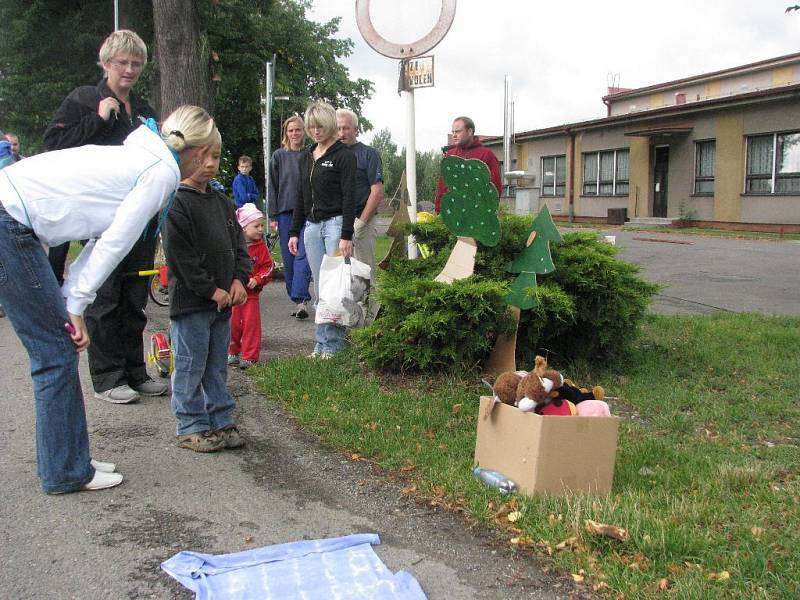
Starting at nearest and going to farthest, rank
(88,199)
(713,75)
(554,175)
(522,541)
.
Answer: (522,541) → (88,199) → (554,175) → (713,75)

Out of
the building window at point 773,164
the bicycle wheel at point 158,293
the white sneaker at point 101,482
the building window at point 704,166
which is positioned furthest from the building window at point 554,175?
the white sneaker at point 101,482

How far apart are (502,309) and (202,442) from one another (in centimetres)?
221

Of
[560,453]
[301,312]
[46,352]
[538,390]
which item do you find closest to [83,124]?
[46,352]

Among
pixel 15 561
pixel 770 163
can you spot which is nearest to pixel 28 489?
pixel 15 561

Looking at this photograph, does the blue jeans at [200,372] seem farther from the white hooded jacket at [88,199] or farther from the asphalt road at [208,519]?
the white hooded jacket at [88,199]

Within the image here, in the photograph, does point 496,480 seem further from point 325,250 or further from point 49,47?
point 49,47

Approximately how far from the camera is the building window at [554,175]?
114 feet

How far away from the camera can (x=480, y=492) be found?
3688 millimetres

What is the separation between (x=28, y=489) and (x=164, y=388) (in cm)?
179

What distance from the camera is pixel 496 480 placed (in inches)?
146

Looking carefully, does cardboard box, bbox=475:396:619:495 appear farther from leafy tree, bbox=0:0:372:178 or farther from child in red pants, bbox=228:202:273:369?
leafy tree, bbox=0:0:372:178

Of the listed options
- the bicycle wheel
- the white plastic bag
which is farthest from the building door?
the white plastic bag

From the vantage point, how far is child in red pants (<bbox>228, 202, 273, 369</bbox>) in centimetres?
624

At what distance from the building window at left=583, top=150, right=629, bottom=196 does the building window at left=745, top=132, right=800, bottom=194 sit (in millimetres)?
5984
